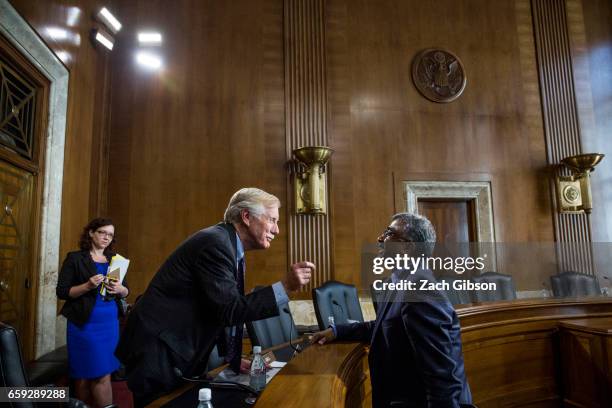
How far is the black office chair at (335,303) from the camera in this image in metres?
2.82

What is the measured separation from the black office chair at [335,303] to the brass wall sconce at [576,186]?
379cm

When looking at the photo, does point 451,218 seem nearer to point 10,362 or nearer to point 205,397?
point 205,397

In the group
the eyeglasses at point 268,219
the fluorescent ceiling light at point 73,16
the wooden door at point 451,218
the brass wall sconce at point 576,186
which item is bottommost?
the eyeglasses at point 268,219

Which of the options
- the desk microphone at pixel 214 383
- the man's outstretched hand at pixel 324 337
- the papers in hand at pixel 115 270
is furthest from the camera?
the papers in hand at pixel 115 270

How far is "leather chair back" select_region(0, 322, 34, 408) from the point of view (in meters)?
0.99

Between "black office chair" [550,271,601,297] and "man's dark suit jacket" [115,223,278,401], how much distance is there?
4411 mm

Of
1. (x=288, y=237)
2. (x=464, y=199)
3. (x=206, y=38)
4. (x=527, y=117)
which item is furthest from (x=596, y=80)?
(x=206, y=38)

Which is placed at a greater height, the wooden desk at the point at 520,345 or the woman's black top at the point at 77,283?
the woman's black top at the point at 77,283

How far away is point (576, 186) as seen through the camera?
5453mm

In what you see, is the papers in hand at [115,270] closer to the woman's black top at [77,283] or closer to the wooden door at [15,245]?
the woman's black top at [77,283]

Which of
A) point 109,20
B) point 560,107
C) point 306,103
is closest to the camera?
point 109,20

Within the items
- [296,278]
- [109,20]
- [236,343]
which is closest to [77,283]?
[236,343]

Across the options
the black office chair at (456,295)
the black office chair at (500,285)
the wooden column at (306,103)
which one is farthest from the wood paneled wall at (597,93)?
the wooden column at (306,103)

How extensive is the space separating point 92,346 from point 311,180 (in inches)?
114
